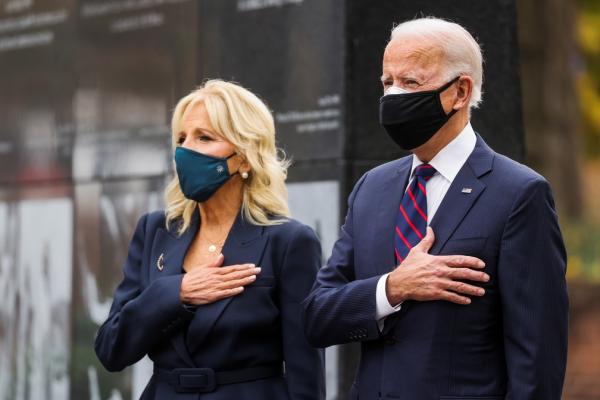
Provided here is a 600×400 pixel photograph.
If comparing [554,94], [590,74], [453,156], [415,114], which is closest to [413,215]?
[453,156]

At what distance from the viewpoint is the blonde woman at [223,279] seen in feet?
14.4

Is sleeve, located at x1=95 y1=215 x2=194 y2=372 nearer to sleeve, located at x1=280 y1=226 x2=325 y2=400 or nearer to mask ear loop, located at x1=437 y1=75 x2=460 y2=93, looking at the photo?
sleeve, located at x1=280 y1=226 x2=325 y2=400

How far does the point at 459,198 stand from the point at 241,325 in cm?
103

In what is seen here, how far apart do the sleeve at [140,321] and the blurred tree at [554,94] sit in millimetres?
5284

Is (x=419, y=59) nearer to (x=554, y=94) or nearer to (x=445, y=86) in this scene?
(x=445, y=86)

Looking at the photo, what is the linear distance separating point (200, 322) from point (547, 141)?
217 inches

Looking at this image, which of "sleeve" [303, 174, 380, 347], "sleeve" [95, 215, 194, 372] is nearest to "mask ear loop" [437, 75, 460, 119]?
"sleeve" [303, 174, 380, 347]

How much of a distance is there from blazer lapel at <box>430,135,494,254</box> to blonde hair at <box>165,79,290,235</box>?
38.9 inches

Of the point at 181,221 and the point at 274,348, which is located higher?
the point at 181,221

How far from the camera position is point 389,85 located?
3842 millimetres

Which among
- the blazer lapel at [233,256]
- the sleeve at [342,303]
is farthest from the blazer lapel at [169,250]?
the sleeve at [342,303]

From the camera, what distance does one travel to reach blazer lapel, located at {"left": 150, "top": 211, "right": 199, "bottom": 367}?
4582 millimetres

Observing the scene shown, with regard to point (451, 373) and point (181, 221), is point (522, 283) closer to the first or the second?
point (451, 373)

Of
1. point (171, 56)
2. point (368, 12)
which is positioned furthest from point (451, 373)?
point (171, 56)
